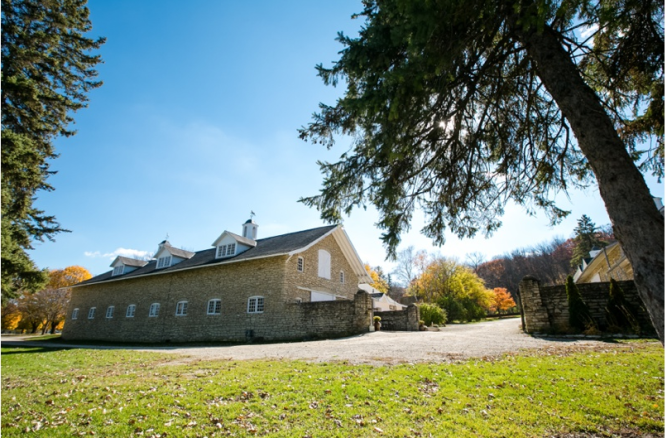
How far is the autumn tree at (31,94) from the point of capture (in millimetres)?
8859

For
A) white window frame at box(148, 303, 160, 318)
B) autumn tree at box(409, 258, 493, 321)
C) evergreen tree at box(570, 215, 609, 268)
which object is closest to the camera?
white window frame at box(148, 303, 160, 318)

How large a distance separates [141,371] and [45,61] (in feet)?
35.6

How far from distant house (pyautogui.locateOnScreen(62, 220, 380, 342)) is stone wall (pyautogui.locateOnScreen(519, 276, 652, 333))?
24.1ft

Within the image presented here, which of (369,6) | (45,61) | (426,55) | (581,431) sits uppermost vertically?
(45,61)

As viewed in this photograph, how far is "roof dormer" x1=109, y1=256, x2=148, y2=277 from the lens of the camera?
29109 mm

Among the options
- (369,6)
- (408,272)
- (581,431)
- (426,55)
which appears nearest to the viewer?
(581,431)

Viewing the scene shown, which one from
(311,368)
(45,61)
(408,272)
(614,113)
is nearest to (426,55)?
(614,113)

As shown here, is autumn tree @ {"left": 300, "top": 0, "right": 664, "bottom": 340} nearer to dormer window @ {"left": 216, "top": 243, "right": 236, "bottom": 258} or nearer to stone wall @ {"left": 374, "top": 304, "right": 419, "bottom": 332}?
stone wall @ {"left": 374, "top": 304, "right": 419, "bottom": 332}

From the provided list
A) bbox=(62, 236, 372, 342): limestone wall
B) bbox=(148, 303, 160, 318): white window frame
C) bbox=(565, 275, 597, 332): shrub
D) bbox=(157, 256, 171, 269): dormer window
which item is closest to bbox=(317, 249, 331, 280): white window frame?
bbox=(62, 236, 372, 342): limestone wall

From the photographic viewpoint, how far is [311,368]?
6.41m

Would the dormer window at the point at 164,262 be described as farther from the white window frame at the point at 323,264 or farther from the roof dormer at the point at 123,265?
the white window frame at the point at 323,264

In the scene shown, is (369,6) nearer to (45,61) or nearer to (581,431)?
(581,431)

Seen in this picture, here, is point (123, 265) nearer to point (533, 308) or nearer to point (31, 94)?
point (31, 94)

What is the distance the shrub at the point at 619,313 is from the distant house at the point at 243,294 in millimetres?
9869
